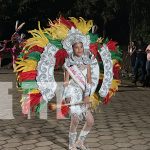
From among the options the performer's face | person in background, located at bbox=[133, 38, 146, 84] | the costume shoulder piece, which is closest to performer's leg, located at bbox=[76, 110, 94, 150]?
the costume shoulder piece

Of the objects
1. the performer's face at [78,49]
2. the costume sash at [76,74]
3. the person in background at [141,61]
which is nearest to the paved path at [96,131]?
the costume sash at [76,74]

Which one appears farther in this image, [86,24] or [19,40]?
[19,40]

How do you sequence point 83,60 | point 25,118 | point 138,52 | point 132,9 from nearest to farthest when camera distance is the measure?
1. point 83,60
2. point 25,118
3. point 138,52
4. point 132,9

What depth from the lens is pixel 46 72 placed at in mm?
5746

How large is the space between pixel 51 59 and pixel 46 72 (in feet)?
0.67

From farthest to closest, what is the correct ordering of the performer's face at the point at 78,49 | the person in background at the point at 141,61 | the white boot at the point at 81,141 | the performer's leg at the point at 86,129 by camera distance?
the person in background at the point at 141,61 < the white boot at the point at 81,141 < the performer's leg at the point at 86,129 < the performer's face at the point at 78,49

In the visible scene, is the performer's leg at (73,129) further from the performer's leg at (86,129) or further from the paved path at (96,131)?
the paved path at (96,131)

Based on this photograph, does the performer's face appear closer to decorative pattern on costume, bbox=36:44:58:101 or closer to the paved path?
decorative pattern on costume, bbox=36:44:58:101

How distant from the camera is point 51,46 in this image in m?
5.77

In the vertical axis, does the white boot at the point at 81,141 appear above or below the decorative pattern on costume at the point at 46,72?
below

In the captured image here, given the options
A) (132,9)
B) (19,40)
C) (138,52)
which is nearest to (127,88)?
(138,52)

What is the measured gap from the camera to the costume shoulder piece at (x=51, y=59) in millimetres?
5738

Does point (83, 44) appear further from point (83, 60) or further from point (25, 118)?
point (25, 118)

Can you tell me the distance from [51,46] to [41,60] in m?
0.25
